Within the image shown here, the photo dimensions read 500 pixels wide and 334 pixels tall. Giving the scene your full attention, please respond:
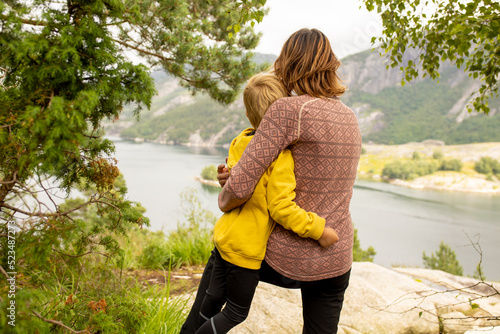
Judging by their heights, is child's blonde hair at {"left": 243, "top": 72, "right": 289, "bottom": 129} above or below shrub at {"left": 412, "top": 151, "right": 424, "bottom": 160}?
above

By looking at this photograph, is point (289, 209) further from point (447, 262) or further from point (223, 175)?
point (447, 262)

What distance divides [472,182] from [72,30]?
5008 centimetres

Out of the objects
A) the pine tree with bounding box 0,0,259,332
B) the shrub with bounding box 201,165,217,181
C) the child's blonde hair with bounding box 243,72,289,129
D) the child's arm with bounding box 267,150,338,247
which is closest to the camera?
the pine tree with bounding box 0,0,259,332

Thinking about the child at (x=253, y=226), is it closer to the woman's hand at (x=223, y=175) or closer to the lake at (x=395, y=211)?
the woman's hand at (x=223, y=175)

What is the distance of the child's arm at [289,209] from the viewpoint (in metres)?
1.07

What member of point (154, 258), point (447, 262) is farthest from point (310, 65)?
point (447, 262)

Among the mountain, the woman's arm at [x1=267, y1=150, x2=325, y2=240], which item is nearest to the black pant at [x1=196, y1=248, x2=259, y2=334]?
the woman's arm at [x1=267, y1=150, x2=325, y2=240]

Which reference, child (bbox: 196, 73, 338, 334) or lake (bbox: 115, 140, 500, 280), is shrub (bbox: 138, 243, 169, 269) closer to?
child (bbox: 196, 73, 338, 334)

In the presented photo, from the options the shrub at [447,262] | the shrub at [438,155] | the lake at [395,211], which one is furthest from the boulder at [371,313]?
the shrub at [438,155]

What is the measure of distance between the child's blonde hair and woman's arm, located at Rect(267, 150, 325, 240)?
0.19 meters

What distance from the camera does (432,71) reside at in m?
2.83

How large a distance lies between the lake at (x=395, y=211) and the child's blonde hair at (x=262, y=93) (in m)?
16.4

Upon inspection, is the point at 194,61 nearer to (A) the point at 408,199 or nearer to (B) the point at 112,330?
(B) the point at 112,330

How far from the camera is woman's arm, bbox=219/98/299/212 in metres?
1.08
